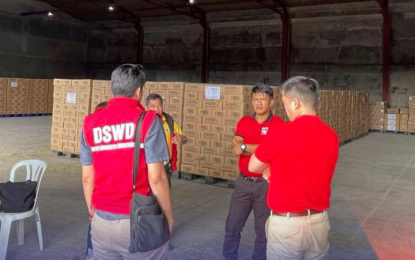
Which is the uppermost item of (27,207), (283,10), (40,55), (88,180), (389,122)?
(283,10)

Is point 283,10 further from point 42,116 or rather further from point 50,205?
point 50,205

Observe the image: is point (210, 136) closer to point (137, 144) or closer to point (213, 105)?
point (213, 105)

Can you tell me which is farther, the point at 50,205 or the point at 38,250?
the point at 50,205

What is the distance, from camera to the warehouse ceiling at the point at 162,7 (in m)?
18.5

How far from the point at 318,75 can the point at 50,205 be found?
623 inches

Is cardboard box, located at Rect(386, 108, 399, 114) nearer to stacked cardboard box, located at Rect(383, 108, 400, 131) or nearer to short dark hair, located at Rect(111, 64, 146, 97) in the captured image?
stacked cardboard box, located at Rect(383, 108, 400, 131)

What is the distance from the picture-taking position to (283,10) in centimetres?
1933

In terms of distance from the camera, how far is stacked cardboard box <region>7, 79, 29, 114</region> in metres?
18.9

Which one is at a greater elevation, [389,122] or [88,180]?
[389,122]

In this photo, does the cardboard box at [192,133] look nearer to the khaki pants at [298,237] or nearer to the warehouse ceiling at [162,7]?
the khaki pants at [298,237]

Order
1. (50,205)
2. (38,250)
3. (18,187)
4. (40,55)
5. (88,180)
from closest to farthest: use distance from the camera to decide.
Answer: (88,180) < (18,187) < (38,250) < (50,205) < (40,55)

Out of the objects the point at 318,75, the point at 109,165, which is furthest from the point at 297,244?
the point at 318,75

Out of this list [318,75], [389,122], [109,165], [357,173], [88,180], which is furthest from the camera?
[318,75]

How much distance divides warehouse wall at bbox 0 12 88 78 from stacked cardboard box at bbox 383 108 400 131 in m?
18.5
